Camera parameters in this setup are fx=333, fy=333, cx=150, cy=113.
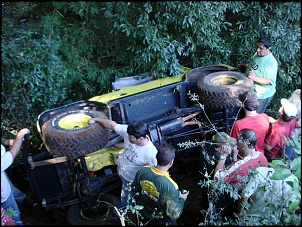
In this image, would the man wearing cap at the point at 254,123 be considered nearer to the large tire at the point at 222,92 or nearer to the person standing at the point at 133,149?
the large tire at the point at 222,92

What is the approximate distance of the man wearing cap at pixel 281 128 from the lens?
12.8ft

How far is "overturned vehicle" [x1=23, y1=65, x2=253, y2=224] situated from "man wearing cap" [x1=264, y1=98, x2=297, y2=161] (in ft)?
1.58

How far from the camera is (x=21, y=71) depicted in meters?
4.79

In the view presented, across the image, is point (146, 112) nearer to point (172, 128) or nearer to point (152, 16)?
point (172, 128)

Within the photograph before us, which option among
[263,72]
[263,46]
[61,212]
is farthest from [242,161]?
[61,212]

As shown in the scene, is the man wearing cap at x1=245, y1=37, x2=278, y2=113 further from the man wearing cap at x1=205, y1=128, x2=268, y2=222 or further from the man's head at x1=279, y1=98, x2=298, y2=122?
the man wearing cap at x1=205, y1=128, x2=268, y2=222

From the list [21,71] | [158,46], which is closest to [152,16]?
[158,46]

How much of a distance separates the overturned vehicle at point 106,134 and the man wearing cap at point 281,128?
48cm

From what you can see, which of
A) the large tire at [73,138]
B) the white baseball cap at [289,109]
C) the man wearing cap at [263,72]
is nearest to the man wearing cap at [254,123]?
the white baseball cap at [289,109]

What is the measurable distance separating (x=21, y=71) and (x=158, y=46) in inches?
86.3

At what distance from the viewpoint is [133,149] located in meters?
3.58

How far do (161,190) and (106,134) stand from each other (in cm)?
124

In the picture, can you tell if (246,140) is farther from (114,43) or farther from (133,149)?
(114,43)

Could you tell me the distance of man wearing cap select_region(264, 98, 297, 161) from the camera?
12.8 feet
